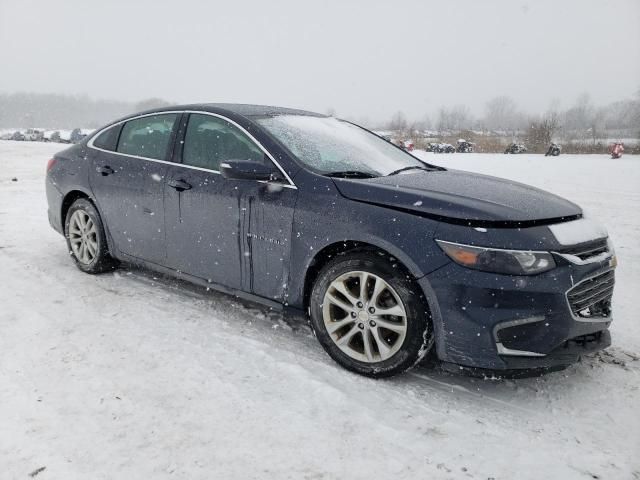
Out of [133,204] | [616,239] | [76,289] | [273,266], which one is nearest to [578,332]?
[273,266]

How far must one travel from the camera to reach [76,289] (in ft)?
A: 13.1

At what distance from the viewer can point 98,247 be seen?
13.9ft

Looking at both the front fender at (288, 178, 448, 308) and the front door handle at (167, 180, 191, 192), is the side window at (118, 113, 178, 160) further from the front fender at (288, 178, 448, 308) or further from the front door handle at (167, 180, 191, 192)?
the front fender at (288, 178, 448, 308)

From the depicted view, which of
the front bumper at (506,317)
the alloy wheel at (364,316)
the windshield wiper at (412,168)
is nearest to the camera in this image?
the front bumper at (506,317)

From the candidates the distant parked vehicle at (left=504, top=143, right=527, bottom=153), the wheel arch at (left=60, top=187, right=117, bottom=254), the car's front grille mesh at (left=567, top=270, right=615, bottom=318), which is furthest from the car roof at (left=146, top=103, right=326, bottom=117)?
the distant parked vehicle at (left=504, top=143, right=527, bottom=153)

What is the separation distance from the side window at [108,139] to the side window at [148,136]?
0.26 feet

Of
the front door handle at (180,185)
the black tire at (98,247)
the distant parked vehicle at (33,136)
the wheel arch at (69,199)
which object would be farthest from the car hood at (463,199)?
the distant parked vehicle at (33,136)

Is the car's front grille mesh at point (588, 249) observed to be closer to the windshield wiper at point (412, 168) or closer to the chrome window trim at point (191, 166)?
the windshield wiper at point (412, 168)

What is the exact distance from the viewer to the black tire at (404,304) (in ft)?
8.43

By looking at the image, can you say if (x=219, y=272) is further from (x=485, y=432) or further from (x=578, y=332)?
(x=578, y=332)

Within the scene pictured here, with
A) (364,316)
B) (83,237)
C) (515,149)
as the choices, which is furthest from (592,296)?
(515,149)

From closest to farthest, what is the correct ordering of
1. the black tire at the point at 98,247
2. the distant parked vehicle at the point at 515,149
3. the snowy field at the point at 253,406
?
the snowy field at the point at 253,406
the black tire at the point at 98,247
the distant parked vehicle at the point at 515,149

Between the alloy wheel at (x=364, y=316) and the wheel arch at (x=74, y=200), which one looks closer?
the alloy wheel at (x=364, y=316)

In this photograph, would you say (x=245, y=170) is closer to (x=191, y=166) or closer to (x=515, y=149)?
(x=191, y=166)
